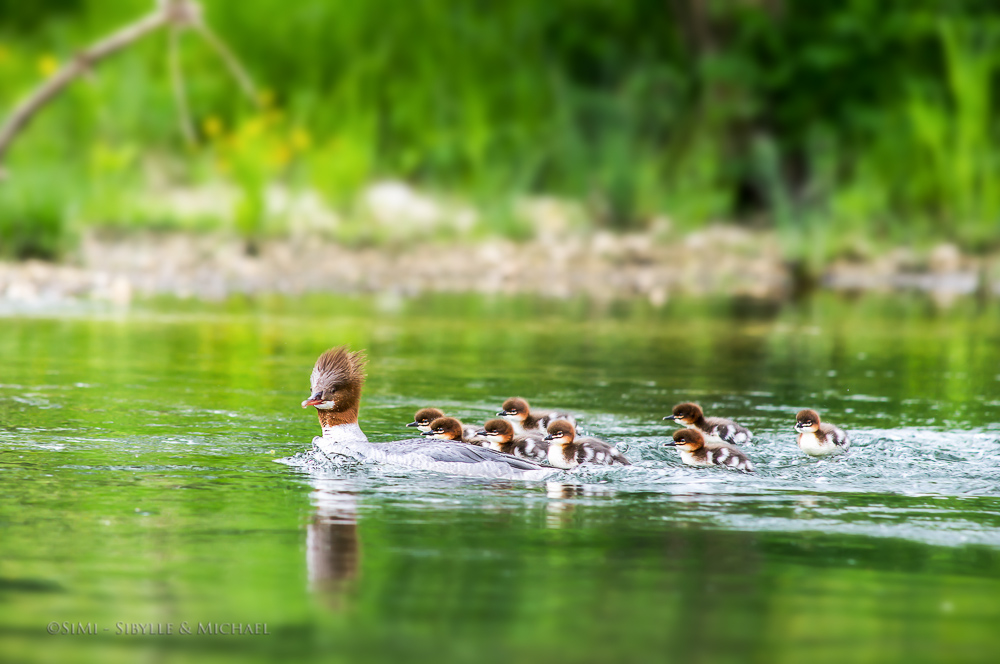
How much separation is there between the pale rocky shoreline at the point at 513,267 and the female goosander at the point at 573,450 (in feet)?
29.5

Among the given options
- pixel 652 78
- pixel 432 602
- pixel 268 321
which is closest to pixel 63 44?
pixel 652 78

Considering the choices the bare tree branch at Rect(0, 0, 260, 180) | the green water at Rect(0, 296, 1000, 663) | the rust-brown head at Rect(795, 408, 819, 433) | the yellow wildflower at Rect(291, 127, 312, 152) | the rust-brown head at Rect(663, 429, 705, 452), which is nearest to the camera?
the green water at Rect(0, 296, 1000, 663)

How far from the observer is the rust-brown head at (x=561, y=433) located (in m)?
7.83

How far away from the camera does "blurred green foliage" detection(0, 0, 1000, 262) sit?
20.9m

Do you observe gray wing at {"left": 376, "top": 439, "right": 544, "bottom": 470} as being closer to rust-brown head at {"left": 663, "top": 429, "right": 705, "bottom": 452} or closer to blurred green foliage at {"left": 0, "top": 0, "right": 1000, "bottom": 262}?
rust-brown head at {"left": 663, "top": 429, "right": 705, "bottom": 452}

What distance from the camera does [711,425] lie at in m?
8.34

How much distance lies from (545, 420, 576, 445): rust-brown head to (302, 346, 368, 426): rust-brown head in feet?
3.31

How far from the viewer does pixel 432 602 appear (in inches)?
194

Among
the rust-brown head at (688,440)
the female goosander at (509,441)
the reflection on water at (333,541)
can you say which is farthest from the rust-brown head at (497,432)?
the reflection on water at (333,541)

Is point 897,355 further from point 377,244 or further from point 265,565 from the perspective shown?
point 377,244

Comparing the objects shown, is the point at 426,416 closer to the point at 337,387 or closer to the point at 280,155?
the point at 337,387

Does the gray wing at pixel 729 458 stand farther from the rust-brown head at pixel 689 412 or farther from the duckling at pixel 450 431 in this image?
the duckling at pixel 450 431

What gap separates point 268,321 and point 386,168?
28.8 feet

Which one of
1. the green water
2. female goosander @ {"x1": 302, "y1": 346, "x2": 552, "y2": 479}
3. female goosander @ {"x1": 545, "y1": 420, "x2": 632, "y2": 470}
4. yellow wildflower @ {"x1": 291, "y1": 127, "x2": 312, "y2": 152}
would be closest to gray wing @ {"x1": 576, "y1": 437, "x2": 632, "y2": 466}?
female goosander @ {"x1": 545, "y1": 420, "x2": 632, "y2": 470}
